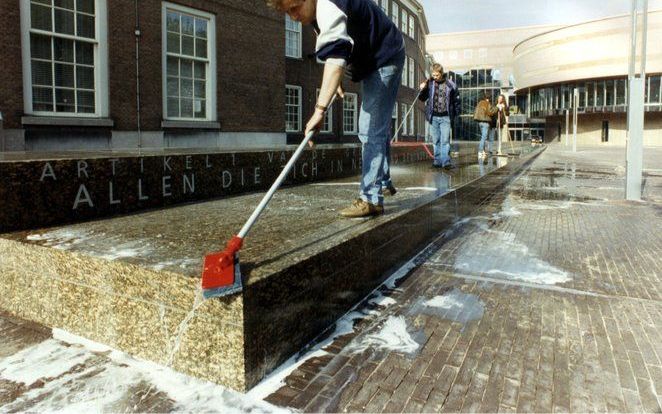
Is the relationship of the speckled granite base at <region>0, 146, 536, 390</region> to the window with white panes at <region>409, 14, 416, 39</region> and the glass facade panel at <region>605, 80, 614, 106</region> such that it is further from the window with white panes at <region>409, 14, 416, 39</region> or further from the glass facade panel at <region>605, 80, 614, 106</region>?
the glass facade panel at <region>605, 80, 614, 106</region>

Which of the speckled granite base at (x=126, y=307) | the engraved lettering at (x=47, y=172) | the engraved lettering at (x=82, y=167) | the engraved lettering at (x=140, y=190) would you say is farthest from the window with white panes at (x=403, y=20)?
the speckled granite base at (x=126, y=307)

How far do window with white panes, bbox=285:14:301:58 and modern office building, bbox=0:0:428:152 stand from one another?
411cm

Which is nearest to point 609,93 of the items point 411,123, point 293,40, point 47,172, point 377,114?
point 411,123

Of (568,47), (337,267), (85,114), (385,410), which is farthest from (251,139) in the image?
(568,47)

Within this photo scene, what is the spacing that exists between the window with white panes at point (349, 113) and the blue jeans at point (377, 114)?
886 inches

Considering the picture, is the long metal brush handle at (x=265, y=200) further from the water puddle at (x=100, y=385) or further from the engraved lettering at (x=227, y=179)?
the engraved lettering at (x=227, y=179)

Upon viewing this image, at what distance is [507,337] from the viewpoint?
9.70 ft

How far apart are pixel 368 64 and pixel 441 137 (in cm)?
681

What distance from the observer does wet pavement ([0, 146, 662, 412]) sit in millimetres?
2238

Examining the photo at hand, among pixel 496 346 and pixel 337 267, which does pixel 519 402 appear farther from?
pixel 337 267

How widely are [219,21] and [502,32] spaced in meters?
75.4

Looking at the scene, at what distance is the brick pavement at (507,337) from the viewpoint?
7.49 ft

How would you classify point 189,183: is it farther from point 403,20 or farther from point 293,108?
point 403,20

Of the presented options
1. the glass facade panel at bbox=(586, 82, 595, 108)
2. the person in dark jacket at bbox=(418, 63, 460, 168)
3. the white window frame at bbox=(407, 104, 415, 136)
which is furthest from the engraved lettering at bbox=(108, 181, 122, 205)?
the glass facade panel at bbox=(586, 82, 595, 108)
